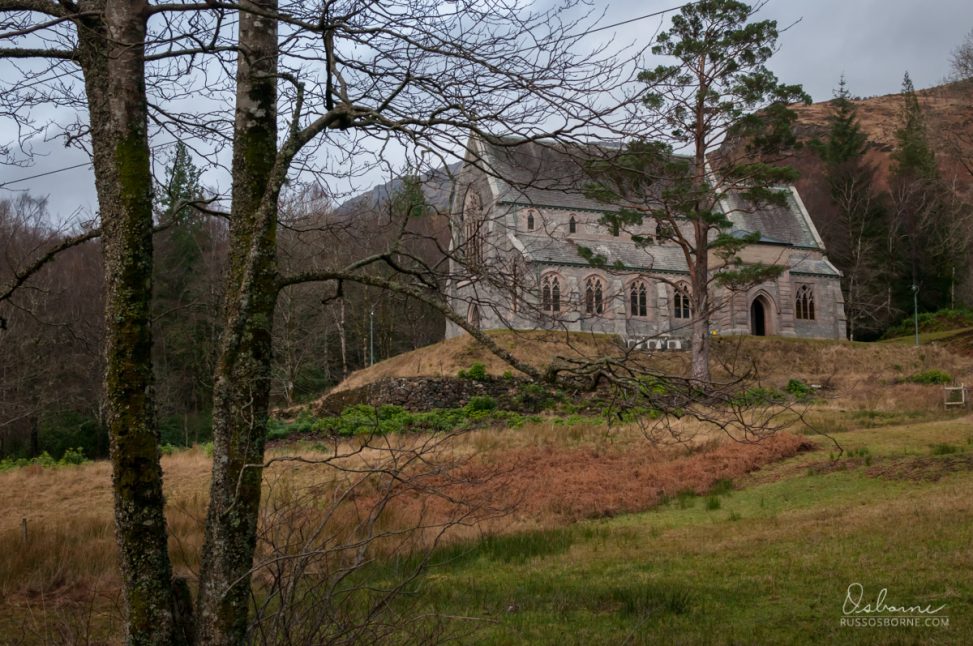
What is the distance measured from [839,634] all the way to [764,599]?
3.67 ft

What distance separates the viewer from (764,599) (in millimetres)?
6934

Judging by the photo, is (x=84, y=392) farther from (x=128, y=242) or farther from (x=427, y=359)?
(x=128, y=242)

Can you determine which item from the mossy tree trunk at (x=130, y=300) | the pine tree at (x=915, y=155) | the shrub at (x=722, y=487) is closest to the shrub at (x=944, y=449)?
the shrub at (x=722, y=487)

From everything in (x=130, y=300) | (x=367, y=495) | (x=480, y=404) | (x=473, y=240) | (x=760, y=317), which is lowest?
(x=367, y=495)

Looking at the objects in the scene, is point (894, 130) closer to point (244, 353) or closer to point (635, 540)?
point (635, 540)

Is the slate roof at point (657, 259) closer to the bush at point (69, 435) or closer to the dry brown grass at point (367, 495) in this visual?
the dry brown grass at point (367, 495)

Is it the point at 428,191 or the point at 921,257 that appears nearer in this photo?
the point at 428,191

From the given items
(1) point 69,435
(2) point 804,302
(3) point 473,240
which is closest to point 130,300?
(3) point 473,240

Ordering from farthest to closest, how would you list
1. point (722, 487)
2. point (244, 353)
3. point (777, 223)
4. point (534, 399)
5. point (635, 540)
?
1. point (777, 223)
2. point (534, 399)
3. point (722, 487)
4. point (635, 540)
5. point (244, 353)

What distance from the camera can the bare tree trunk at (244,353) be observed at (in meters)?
4.57

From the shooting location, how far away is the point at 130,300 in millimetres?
4895

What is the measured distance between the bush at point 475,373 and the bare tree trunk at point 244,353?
2385 centimetres

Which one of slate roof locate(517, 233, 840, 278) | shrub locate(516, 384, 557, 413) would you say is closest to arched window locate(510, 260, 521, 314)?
shrub locate(516, 384, 557, 413)

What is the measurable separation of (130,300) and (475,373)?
2430 centimetres
